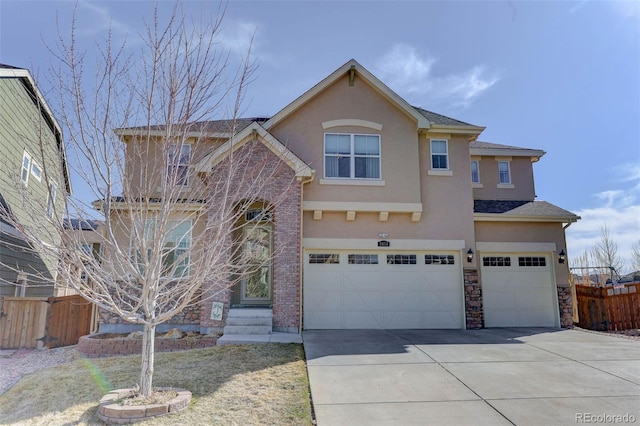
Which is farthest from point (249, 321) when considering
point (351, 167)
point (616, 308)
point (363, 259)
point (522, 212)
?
point (616, 308)

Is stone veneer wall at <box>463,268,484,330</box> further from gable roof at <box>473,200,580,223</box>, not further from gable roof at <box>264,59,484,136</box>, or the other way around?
gable roof at <box>264,59,484,136</box>

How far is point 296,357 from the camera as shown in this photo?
332 inches

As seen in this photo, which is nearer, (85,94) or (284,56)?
(85,94)

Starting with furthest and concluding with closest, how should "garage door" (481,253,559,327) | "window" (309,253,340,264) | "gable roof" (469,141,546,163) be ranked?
"gable roof" (469,141,546,163) → "garage door" (481,253,559,327) → "window" (309,253,340,264)

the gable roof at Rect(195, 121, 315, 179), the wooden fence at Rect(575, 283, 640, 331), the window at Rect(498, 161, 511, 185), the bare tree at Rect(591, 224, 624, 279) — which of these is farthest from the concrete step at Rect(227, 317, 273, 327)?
the bare tree at Rect(591, 224, 624, 279)

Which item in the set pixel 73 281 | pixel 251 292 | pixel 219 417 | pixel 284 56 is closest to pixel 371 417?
pixel 219 417

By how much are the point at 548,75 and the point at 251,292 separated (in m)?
11.0

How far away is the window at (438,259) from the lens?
13.2 m

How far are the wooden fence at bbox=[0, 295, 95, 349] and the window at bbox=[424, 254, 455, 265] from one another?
394 inches

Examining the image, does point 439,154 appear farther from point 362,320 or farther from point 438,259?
point 362,320

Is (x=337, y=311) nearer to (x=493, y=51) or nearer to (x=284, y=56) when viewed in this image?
(x=284, y=56)

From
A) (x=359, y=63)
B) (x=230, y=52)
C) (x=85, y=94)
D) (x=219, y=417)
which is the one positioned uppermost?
(x=359, y=63)

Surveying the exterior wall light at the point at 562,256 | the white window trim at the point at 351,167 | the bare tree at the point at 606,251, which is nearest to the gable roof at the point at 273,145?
the white window trim at the point at 351,167
